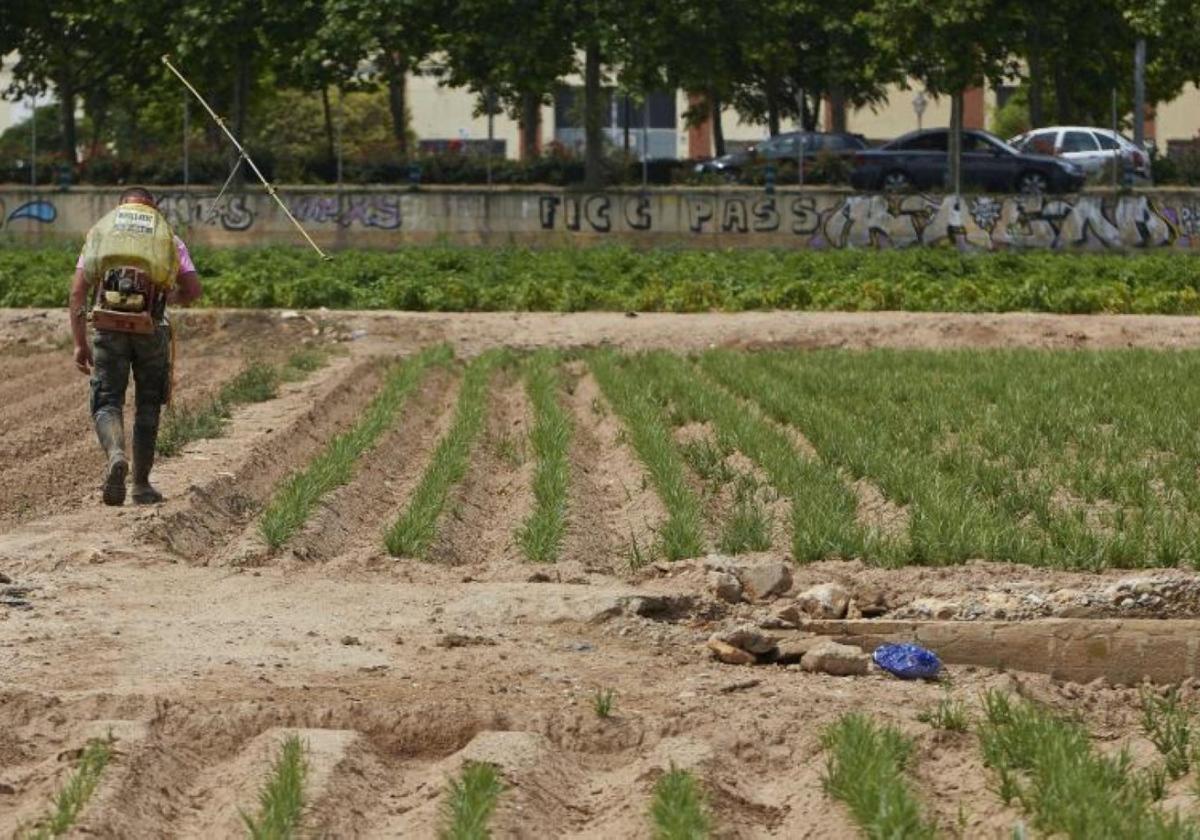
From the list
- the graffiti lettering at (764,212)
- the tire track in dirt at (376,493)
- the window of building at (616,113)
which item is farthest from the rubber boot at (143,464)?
the window of building at (616,113)

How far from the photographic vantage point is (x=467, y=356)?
26609 mm

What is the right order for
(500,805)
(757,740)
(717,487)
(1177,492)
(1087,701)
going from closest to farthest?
(500,805), (757,740), (1087,701), (1177,492), (717,487)

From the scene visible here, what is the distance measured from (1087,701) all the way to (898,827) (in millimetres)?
2415

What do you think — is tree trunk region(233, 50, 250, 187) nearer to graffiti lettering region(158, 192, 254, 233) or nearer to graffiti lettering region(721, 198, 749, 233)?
graffiti lettering region(158, 192, 254, 233)

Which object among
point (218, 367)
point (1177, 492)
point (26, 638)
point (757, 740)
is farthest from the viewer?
point (218, 367)

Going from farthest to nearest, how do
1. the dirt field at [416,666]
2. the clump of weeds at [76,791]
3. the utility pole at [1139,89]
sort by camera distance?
the utility pole at [1139,89] → the dirt field at [416,666] → the clump of weeds at [76,791]

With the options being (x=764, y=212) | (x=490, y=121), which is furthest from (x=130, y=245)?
(x=764, y=212)

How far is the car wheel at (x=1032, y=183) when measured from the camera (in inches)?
1687

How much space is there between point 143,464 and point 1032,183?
3183 centimetres

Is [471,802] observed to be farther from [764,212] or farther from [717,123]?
[717,123]

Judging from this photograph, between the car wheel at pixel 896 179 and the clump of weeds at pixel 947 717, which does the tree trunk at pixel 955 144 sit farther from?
the clump of weeds at pixel 947 717

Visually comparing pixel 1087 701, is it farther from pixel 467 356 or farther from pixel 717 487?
pixel 467 356

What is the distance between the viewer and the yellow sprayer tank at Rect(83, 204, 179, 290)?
13.1m

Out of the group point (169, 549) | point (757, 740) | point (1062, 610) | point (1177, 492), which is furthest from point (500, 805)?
point (1177, 492)
